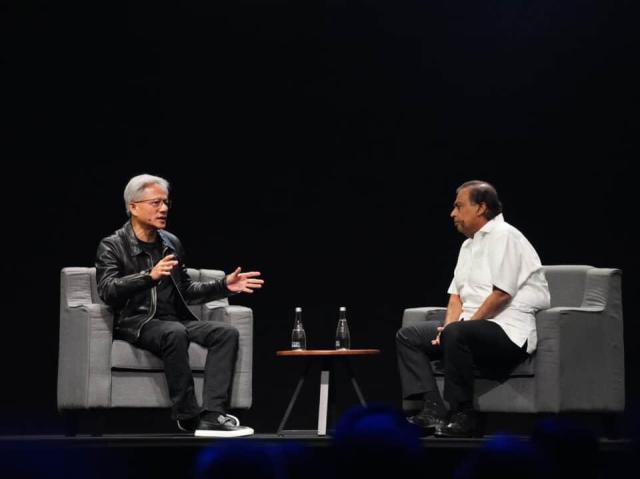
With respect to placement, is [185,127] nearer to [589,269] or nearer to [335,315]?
[335,315]

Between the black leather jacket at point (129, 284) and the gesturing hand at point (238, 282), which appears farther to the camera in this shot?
the gesturing hand at point (238, 282)

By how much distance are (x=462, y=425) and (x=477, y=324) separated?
41 cm

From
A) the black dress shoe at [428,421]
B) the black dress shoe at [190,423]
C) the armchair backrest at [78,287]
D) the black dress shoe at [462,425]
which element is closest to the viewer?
the black dress shoe at [462,425]

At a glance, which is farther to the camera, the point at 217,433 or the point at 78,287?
the point at 78,287

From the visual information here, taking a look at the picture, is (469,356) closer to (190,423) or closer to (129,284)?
(190,423)

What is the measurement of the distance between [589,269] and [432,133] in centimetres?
140

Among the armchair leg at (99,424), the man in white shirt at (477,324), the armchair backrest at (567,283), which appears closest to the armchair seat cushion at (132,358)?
the armchair leg at (99,424)

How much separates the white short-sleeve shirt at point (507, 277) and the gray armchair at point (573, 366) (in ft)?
0.28

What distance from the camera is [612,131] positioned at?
18.6ft

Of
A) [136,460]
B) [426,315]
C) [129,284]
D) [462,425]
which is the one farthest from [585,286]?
[136,460]

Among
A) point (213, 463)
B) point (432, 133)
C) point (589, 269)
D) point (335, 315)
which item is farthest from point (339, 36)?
point (213, 463)

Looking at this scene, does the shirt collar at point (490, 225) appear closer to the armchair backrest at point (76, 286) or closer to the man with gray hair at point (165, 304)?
the man with gray hair at point (165, 304)

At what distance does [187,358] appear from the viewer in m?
4.32

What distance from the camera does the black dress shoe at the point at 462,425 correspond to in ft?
13.6
